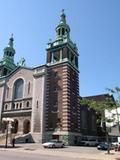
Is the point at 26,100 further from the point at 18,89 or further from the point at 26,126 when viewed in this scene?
the point at 26,126

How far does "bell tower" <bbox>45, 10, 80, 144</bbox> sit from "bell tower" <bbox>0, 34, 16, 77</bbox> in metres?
16.3

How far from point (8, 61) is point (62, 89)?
2505 cm

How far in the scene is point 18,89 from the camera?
184 feet

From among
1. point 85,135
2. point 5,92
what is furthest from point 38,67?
point 85,135

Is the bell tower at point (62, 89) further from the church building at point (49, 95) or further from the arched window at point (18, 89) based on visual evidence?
the arched window at point (18, 89)

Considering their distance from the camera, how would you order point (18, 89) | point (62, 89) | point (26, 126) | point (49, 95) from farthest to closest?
point (18, 89), point (26, 126), point (49, 95), point (62, 89)

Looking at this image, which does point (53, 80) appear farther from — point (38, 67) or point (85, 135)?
point (85, 135)

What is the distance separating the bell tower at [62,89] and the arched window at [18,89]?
8.83 m

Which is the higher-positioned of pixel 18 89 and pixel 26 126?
pixel 18 89

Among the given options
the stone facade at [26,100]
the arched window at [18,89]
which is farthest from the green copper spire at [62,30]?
the arched window at [18,89]

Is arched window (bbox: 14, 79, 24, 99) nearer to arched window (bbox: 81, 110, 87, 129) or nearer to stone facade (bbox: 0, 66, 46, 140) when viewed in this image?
stone facade (bbox: 0, 66, 46, 140)

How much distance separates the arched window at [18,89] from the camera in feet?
181

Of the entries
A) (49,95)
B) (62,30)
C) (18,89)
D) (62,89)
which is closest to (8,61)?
(18,89)

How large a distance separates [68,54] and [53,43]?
5852 millimetres
